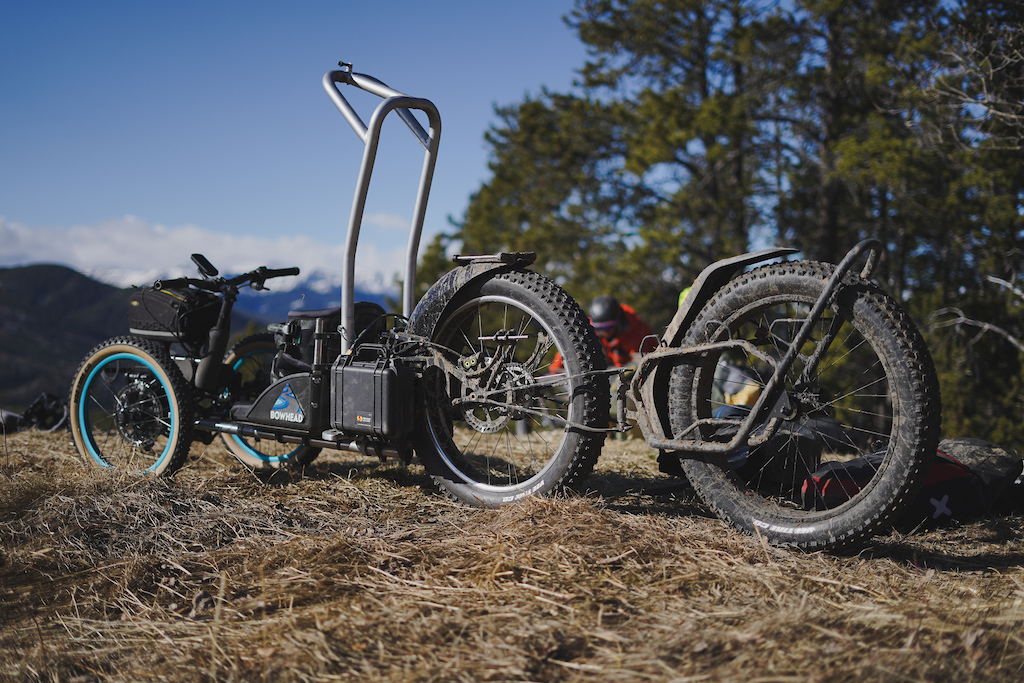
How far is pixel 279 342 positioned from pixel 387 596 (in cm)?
199

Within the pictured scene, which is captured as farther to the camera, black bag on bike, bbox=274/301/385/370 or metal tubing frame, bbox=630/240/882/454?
black bag on bike, bbox=274/301/385/370

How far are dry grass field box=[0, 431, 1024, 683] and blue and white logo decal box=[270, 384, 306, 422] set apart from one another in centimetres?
44

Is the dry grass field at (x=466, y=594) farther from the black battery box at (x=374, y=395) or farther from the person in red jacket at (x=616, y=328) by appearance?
the person in red jacket at (x=616, y=328)

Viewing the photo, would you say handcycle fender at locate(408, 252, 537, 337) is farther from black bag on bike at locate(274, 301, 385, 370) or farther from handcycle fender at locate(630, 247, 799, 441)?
handcycle fender at locate(630, 247, 799, 441)

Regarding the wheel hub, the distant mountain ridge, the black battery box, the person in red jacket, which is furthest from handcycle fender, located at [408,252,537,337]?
the distant mountain ridge

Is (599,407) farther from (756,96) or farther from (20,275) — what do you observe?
(20,275)

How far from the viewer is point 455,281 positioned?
9.86 feet

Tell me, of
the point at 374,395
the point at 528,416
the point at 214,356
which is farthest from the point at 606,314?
the point at 374,395

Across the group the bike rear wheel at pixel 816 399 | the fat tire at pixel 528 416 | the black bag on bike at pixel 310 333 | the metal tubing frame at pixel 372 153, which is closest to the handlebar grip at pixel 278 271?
the black bag on bike at pixel 310 333

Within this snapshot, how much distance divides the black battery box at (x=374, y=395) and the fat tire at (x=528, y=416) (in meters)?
0.17

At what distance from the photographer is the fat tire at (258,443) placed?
396 centimetres

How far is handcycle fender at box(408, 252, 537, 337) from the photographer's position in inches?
113

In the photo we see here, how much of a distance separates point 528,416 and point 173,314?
7.31 ft

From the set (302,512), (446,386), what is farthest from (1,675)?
(446,386)
